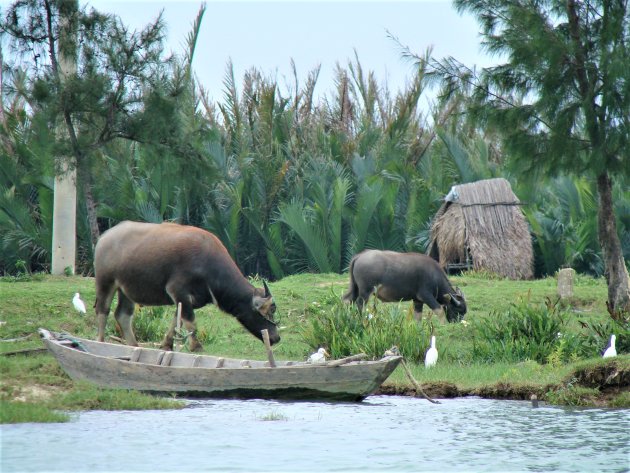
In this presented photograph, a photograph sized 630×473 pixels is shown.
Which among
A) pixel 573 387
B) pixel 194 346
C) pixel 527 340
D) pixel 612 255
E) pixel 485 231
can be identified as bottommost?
A: pixel 573 387

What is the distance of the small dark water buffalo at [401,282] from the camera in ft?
54.4

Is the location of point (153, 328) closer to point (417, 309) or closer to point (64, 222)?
point (417, 309)

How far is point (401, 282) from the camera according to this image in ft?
55.0

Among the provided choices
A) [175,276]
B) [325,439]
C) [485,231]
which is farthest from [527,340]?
[485,231]

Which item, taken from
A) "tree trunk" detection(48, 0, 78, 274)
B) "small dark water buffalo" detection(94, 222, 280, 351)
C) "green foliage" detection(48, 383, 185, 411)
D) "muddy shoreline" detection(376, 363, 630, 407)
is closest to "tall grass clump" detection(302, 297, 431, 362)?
"small dark water buffalo" detection(94, 222, 280, 351)

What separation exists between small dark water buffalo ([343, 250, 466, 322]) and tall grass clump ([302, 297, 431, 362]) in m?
2.60

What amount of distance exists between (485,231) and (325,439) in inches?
572

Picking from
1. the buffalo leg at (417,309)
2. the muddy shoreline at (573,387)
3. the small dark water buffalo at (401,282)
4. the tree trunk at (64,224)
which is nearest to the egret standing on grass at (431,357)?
the muddy shoreline at (573,387)

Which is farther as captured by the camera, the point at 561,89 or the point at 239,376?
the point at 561,89

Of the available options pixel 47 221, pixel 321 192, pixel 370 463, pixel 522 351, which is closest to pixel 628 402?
pixel 522 351

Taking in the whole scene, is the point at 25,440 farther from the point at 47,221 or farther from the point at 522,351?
the point at 47,221

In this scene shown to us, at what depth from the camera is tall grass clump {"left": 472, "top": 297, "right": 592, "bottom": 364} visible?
13078 mm

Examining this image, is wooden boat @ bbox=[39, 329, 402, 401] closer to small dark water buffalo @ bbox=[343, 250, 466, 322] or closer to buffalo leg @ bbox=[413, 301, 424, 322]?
small dark water buffalo @ bbox=[343, 250, 466, 322]

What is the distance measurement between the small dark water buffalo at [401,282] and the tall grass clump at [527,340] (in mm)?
2883
